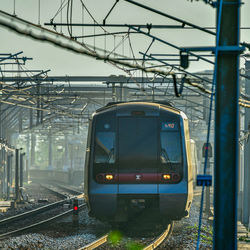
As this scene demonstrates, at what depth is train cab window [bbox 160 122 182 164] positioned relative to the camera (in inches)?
550

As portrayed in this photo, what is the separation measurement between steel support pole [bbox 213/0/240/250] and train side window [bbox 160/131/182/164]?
5.80m

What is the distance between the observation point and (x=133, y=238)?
46.4ft

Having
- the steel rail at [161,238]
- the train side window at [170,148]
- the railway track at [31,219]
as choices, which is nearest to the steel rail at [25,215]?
the railway track at [31,219]

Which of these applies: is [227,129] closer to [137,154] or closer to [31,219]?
[137,154]

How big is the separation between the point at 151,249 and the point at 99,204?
71.5 inches

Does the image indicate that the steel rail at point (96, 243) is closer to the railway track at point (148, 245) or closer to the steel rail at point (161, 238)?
the railway track at point (148, 245)

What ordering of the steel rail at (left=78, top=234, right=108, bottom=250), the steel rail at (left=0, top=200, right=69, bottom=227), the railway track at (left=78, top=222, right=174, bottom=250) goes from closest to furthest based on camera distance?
1. the steel rail at (left=78, top=234, right=108, bottom=250)
2. the railway track at (left=78, top=222, right=174, bottom=250)
3. the steel rail at (left=0, top=200, right=69, bottom=227)

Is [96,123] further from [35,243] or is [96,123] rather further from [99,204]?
[35,243]

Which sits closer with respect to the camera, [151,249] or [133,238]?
[151,249]

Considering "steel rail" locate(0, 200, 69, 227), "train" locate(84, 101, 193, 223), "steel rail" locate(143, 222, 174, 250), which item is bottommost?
"steel rail" locate(0, 200, 69, 227)

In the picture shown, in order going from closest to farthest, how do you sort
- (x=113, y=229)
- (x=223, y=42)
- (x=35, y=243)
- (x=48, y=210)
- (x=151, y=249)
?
(x=223, y=42) < (x=151, y=249) < (x=35, y=243) < (x=113, y=229) < (x=48, y=210)

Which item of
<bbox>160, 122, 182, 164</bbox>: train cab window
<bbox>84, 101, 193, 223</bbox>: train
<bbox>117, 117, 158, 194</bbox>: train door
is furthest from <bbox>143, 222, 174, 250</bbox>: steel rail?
<bbox>160, 122, 182, 164</bbox>: train cab window

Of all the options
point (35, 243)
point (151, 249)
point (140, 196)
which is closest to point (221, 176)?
point (151, 249)

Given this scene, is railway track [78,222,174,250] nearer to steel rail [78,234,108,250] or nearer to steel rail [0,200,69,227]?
steel rail [78,234,108,250]
